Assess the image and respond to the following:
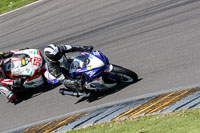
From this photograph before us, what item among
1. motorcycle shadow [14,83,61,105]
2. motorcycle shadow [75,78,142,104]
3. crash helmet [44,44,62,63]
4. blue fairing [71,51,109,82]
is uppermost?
crash helmet [44,44,62,63]

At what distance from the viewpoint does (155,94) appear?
888cm

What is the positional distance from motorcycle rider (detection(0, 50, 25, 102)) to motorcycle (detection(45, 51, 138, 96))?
2041 mm

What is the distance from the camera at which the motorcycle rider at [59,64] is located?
370 inches

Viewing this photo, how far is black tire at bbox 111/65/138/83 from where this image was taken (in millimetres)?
9508

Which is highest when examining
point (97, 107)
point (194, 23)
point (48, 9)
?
point (48, 9)

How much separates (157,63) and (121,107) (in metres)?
2.24

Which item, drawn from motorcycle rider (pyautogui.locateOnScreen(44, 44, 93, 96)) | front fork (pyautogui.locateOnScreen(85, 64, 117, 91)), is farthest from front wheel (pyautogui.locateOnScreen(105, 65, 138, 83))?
motorcycle rider (pyautogui.locateOnScreen(44, 44, 93, 96))

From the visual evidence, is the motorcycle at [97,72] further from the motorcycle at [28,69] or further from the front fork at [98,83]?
the motorcycle at [28,69]

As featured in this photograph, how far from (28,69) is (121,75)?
124 inches

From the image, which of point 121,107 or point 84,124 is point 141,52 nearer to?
point 121,107

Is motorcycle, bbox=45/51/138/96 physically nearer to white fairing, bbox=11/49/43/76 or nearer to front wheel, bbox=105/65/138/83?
front wheel, bbox=105/65/138/83

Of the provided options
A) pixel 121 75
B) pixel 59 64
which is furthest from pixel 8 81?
pixel 121 75

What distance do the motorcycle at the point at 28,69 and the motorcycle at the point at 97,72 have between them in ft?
4.80

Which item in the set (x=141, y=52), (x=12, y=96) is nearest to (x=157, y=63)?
(x=141, y=52)
